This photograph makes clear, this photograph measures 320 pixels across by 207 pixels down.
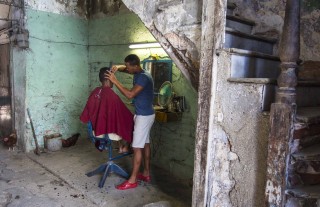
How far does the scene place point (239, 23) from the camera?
2.87 m

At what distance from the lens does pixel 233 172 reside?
2.10m

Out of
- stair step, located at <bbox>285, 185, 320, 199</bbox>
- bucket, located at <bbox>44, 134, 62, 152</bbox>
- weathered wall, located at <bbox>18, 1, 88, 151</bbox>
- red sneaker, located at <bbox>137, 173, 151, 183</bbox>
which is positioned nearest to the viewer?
stair step, located at <bbox>285, 185, 320, 199</bbox>

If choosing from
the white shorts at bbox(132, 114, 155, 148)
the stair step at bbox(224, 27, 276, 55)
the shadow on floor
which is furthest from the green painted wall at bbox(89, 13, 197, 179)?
the stair step at bbox(224, 27, 276, 55)

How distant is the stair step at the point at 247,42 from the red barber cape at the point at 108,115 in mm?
1732

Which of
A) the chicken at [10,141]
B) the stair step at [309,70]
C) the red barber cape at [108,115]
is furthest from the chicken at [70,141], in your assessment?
the stair step at [309,70]

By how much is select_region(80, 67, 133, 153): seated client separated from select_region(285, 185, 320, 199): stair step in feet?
7.10

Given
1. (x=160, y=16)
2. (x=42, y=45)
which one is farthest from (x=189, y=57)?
(x=42, y=45)

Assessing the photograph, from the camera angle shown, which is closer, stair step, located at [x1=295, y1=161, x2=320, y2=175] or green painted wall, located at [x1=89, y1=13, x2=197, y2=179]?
stair step, located at [x1=295, y1=161, x2=320, y2=175]

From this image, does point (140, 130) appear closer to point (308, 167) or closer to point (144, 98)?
point (144, 98)

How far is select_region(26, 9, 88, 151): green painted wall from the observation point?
486 centimetres

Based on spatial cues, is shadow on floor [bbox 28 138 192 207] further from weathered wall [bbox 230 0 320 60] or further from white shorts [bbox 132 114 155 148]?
weathered wall [bbox 230 0 320 60]

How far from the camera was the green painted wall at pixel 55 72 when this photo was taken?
4.86 m

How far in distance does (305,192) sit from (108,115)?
2383 mm

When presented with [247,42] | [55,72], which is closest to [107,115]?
[247,42]
